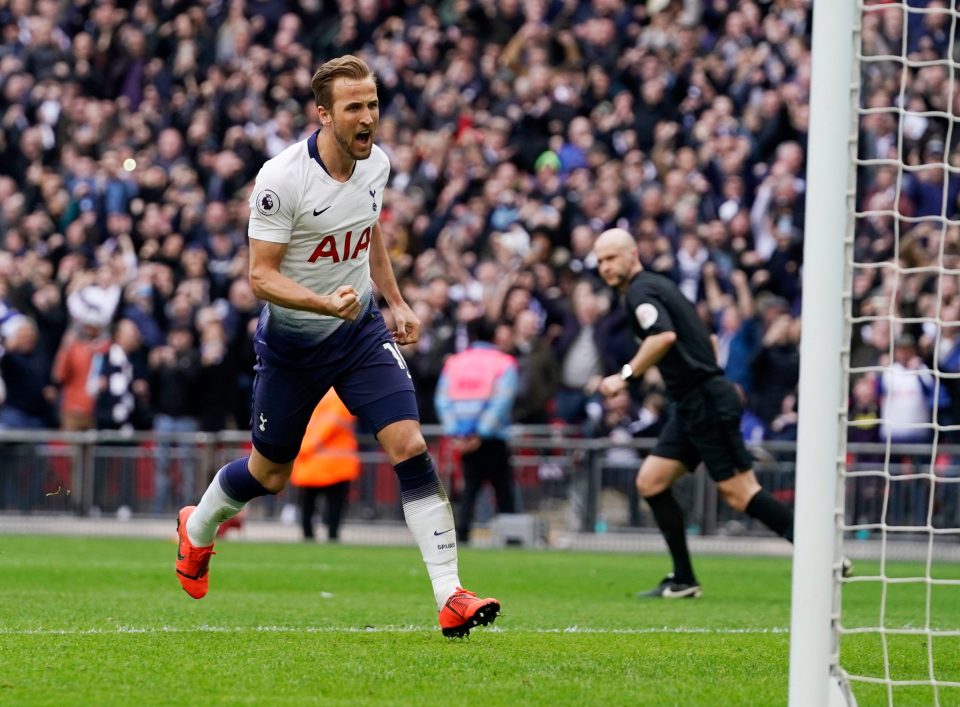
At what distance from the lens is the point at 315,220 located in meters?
8.16

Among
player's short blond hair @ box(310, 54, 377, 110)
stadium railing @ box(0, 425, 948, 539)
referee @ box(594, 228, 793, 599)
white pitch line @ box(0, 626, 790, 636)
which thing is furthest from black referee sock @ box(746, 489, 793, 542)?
stadium railing @ box(0, 425, 948, 539)

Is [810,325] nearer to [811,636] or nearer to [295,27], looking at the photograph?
[811,636]

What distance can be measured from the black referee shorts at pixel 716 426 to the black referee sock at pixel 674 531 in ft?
1.43

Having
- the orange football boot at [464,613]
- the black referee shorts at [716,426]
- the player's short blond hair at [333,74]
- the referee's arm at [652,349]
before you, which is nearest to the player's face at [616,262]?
the referee's arm at [652,349]

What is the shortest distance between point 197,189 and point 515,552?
8.85 meters

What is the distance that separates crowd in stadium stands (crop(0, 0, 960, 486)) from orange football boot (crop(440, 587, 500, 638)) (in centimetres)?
967

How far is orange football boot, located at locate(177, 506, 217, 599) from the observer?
9219 mm

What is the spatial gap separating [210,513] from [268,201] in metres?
1.88

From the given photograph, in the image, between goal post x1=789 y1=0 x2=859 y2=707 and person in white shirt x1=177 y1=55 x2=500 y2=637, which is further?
person in white shirt x1=177 y1=55 x2=500 y2=637

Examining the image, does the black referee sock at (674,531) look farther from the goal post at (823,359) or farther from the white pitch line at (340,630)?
the goal post at (823,359)

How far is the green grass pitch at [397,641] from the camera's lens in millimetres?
6328

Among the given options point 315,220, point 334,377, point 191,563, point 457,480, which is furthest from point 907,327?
point 315,220

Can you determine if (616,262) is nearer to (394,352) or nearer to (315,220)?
(394,352)

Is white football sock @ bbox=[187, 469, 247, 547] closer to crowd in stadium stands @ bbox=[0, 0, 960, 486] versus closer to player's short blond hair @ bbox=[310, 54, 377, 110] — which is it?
player's short blond hair @ bbox=[310, 54, 377, 110]
